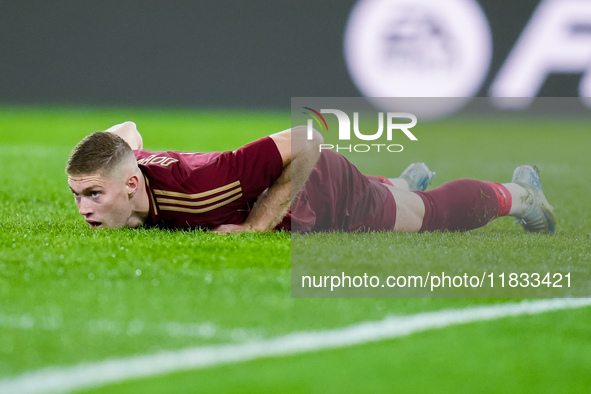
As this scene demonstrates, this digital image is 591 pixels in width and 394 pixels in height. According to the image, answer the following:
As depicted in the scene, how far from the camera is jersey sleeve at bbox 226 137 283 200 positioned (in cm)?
375

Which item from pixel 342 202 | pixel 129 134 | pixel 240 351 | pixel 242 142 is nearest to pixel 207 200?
pixel 342 202

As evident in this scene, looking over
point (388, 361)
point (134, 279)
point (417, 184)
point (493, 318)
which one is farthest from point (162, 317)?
point (417, 184)

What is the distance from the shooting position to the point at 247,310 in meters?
2.64

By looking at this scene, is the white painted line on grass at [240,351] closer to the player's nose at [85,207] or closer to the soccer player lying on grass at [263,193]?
the soccer player lying on grass at [263,193]

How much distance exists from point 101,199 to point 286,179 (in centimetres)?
87

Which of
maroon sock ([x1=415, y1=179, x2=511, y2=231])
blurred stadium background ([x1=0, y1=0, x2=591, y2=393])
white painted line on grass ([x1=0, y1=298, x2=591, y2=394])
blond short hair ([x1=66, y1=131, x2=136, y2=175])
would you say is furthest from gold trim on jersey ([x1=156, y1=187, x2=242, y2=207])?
white painted line on grass ([x1=0, y1=298, x2=591, y2=394])

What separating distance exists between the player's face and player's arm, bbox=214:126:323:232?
1.56ft

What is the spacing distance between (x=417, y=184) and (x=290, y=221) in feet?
3.53

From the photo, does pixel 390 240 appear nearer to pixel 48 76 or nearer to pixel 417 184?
pixel 417 184

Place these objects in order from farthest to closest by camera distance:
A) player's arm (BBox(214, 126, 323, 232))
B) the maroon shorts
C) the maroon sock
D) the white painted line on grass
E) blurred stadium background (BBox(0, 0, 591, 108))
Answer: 1. blurred stadium background (BBox(0, 0, 591, 108))
2. the maroon sock
3. the maroon shorts
4. player's arm (BBox(214, 126, 323, 232))
5. the white painted line on grass

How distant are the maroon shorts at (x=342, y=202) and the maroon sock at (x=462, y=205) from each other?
222 millimetres

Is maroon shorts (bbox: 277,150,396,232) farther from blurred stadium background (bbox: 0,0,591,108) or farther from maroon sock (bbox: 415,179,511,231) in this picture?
blurred stadium background (bbox: 0,0,591,108)

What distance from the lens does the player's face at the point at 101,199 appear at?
12.0 feet

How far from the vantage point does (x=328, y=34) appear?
1381 centimetres
